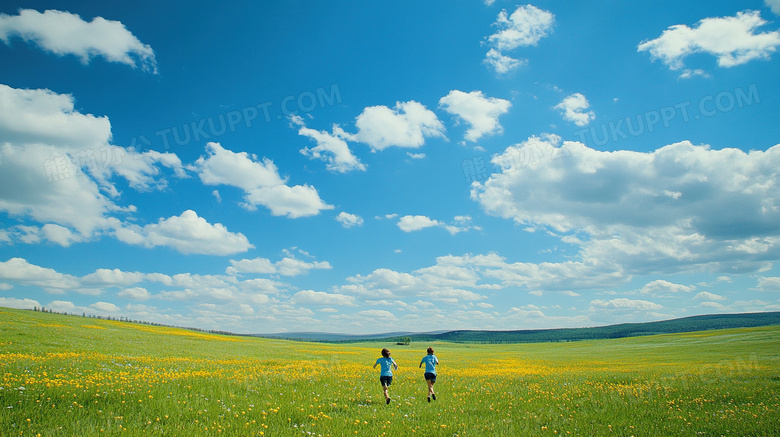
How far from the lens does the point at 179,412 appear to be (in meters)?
9.32

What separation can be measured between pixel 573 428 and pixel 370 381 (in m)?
9.85

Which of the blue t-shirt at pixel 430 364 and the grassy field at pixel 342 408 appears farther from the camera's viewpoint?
the blue t-shirt at pixel 430 364

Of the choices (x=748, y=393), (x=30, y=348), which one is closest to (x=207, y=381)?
(x=30, y=348)

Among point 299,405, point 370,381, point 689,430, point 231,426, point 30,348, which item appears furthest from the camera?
point 30,348

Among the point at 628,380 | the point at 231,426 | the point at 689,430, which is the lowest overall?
the point at 628,380

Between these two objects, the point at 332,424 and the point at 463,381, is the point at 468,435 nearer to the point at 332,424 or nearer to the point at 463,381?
the point at 332,424

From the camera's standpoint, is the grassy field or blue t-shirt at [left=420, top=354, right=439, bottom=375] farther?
blue t-shirt at [left=420, top=354, right=439, bottom=375]

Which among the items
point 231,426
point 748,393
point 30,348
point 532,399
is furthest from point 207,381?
point 748,393

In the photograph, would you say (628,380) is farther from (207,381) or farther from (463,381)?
(207,381)

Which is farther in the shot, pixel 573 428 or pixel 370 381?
pixel 370 381

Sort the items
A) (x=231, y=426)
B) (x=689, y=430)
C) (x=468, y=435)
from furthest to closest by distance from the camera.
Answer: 1. (x=689, y=430)
2. (x=468, y=435)
3. (x=231, y=426)

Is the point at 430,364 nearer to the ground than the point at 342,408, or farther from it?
farther from it

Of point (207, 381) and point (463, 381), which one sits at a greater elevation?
point (207, 381)

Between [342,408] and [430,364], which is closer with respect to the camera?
[342,408]
